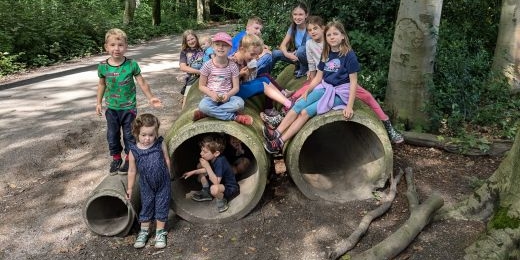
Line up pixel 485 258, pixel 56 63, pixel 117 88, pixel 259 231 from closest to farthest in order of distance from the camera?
pixel 485 258, pixel 259 231, pixel 117 88, pixel 56 63

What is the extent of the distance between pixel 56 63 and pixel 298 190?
11337 millimetres

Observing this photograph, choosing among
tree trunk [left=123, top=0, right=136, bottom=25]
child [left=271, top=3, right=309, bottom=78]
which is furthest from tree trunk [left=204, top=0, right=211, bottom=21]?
child [left=271, top=3, right=309, bottom=78]

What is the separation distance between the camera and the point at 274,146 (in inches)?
205

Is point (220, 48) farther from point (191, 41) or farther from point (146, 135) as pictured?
point (191, 41)

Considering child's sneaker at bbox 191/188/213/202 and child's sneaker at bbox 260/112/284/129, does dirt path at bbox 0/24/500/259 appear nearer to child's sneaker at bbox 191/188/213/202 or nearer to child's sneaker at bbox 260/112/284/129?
child's sneaker at bbox 191/188/213/202

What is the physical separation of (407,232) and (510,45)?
5.93 m

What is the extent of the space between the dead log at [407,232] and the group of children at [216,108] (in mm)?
1198

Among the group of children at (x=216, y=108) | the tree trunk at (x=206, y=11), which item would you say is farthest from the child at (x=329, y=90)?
the tree trunk at (x=206, y=11)

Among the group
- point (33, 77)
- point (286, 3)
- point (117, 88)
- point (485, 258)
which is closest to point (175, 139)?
point (117, 88)

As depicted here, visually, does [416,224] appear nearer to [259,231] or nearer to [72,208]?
[259,231]

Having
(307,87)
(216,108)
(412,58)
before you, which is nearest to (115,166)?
(216,108)

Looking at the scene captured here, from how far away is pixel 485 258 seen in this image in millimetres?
3869

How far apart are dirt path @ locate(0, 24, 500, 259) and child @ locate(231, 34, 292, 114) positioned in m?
1.07

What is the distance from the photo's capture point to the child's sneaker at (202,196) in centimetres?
538
